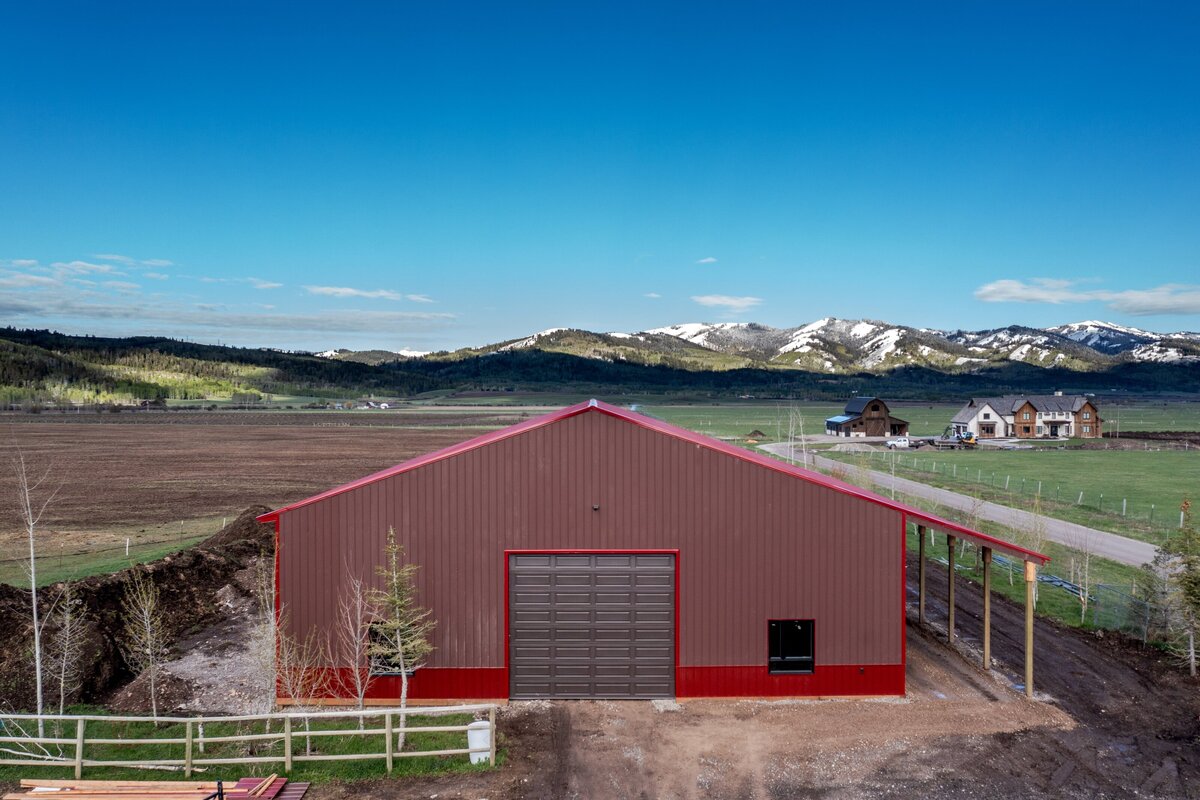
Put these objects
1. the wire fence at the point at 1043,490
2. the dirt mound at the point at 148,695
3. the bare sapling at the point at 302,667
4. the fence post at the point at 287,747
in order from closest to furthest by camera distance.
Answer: the fence post at the point at 287,747 → the bare sapling at the point at 302,667 → the dirt mound at the point at 148,695 → the wire fence at the point at 1043,490

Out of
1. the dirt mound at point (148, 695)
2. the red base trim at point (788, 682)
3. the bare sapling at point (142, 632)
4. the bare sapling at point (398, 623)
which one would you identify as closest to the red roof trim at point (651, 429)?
the bare sapling at point (398, 623)

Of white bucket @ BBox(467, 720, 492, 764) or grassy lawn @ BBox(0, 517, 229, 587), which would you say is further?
grassy lawn @ BBox(0, 517, 229, 587)

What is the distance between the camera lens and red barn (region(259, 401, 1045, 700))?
1748cm

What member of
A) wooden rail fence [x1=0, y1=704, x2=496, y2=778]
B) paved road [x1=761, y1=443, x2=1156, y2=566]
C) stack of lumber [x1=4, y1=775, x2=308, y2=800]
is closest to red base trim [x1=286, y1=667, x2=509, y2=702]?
wooden rail fence [x1=0, y1=704, x2=496, y2=778]

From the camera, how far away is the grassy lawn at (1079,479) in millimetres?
41469

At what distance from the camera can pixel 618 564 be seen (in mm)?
17859

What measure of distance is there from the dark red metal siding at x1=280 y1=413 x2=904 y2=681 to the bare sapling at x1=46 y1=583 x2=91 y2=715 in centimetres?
490

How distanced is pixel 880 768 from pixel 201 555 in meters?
24.0

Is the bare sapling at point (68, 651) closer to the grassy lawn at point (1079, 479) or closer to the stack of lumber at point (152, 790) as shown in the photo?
the stack of lumber at point (152, 790)

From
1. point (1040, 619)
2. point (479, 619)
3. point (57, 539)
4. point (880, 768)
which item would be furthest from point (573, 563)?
point (57, 539)

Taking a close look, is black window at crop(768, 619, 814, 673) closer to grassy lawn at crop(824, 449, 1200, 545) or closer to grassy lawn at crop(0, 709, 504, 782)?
grassy lawn at crop(0, 709, 504, 782)

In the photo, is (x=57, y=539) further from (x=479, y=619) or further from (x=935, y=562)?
(x=935, y=562)

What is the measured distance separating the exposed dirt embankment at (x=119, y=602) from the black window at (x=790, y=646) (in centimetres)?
1698

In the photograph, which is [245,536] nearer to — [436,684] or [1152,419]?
[436,684]
